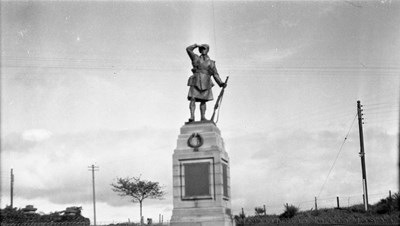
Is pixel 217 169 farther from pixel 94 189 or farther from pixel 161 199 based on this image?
pixel 94 189

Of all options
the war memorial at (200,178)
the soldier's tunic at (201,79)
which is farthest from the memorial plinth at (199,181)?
the soldier's tunic at (201,79)

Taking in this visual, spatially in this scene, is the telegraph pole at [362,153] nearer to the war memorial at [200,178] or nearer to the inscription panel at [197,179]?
the war memorial at [200,178]

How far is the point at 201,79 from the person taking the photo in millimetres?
16516

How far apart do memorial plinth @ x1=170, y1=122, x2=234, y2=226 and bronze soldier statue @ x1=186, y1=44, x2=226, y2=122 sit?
0.95 m

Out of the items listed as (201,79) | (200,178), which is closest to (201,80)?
(201,79)

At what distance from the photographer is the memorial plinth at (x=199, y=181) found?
15305 mm

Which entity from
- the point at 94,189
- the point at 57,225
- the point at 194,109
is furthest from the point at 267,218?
the point at 94,189

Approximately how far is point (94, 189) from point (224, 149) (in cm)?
3659

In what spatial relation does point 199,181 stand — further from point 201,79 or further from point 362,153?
point 362,153

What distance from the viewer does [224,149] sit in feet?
55.2

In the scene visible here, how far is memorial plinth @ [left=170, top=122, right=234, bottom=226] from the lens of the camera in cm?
1530

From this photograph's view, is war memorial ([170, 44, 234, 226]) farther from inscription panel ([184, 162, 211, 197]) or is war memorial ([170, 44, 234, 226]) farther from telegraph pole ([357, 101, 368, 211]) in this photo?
telegraph pole ([357, 101, 368, 211])

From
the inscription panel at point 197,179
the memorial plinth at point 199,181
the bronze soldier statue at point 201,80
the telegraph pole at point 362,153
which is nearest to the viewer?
the memorial plinth at point 199,181

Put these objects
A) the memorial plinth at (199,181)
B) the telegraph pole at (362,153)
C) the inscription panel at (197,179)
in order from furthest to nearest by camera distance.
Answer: the telegraph pole at (362,153) → the inscription panel at (197,179) → the memorial plinth at (199,181)
